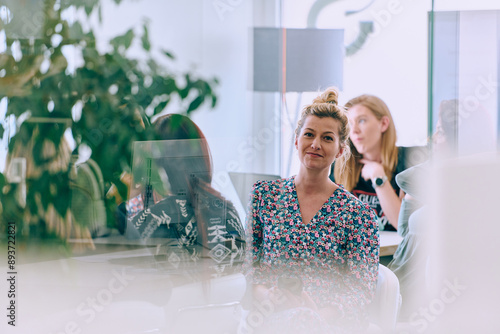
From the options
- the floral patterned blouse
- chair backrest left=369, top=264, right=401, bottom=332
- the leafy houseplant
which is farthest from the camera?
the leafy houseplant

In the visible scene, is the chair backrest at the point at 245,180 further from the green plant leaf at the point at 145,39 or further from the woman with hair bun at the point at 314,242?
the green plant leaf at the point at 145,39

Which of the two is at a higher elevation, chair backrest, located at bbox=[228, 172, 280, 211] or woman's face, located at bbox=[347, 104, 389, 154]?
woman's face, located at bbox=[347, 104, 389, 154]

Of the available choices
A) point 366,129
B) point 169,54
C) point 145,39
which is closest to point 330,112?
point 366,129

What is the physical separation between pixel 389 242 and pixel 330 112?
0.53 m

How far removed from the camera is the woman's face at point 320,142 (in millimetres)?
1731

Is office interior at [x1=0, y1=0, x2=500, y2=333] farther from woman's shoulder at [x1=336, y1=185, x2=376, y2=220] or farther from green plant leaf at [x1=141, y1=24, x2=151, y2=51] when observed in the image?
woman's shoulder at [x1=336, y1=185, x2=376, y2=220]

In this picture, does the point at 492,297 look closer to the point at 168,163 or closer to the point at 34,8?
the point at 168,163

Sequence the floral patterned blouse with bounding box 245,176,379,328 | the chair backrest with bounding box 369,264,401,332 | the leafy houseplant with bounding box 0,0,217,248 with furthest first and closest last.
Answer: the leafy houseplant with bounding box 0,0,217,248
the chair backrest with bounding box 369,264,401,332
the floral patterned blouse with bounding box 245,176,379,328

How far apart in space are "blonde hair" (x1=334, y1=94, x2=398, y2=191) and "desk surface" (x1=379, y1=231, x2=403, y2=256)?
209 mm

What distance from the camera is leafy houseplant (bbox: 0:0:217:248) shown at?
6.26ft

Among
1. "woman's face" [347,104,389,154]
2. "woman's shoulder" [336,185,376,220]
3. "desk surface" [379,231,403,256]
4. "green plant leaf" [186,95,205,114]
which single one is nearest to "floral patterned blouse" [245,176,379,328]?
"woman's shoulder" [336,185,376,220]

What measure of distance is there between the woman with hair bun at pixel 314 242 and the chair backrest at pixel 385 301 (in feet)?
0.29

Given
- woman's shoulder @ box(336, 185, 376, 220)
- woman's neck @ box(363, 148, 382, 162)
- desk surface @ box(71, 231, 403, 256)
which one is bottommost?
desk surface @ box(71, 231, 403, 256)

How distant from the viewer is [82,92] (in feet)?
6.29
